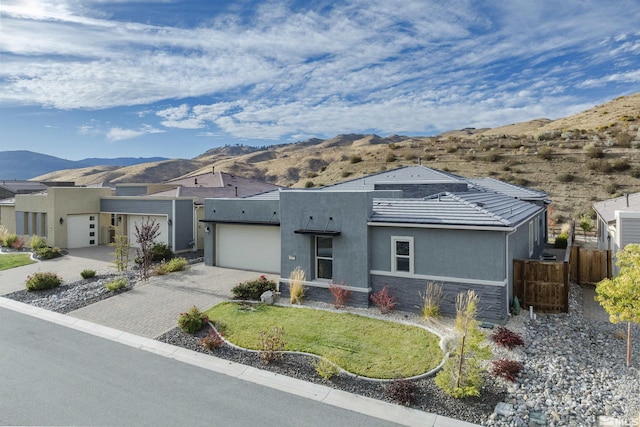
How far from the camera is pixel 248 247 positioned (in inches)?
748

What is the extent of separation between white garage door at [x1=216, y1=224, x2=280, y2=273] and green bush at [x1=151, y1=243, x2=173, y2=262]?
3942mm

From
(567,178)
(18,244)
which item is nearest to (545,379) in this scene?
(18,244)

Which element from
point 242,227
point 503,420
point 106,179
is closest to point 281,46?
point 242,227

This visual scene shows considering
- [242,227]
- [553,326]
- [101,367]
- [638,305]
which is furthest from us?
[242,227]

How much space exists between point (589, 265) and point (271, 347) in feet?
46.8

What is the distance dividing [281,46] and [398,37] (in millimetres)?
6287

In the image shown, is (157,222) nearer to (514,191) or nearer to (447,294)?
(447,294)

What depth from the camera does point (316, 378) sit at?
849 cm

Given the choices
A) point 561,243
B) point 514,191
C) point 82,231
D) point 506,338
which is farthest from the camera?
point 82,231

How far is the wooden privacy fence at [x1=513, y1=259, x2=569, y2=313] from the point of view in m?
12.1

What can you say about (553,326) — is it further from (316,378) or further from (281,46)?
(281,46)

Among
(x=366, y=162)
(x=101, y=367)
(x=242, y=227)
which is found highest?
(x=366, y=162)

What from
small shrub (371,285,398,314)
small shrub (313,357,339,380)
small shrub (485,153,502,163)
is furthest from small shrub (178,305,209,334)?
small shrub (485,153,502,163)

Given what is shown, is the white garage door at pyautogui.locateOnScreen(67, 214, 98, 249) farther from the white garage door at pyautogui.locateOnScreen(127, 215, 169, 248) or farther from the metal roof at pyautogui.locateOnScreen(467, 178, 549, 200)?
the metal roof at pyautogui.locateOnScreen(467, 178, 549, 200)
